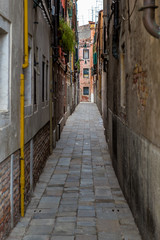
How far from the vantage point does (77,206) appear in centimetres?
682

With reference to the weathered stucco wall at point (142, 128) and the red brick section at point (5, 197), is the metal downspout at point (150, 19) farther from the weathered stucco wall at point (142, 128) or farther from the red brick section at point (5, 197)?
the red brick section at point (5, 197)

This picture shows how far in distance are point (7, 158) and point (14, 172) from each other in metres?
0.56

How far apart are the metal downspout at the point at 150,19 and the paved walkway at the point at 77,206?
3.09 m

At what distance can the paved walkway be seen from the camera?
17.9ft

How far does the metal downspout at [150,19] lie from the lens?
3.69m

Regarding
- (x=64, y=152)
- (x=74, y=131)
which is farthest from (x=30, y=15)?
(x=74, y=131)

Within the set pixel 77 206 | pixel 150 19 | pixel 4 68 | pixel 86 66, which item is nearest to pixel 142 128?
pixel 150 19

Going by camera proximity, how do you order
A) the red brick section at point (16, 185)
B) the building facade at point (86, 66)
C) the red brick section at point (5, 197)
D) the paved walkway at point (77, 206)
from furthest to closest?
the building facade at point (86, 66)
the red brick section at point (16, 185)
the paved walkway at point (77, 206)
the red brick section at point (5, 197)

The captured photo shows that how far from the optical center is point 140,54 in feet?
17.5

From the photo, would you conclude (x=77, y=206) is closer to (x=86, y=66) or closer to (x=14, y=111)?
(x=14, y=111)

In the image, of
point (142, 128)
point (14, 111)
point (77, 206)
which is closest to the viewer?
point (142, 128)

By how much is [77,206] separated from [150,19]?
4174 millimetres

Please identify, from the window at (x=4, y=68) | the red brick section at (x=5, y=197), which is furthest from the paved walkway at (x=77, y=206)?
the window at (x=4, y=68)

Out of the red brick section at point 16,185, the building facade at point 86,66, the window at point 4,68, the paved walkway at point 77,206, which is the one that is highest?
the building facade at point 86,66
